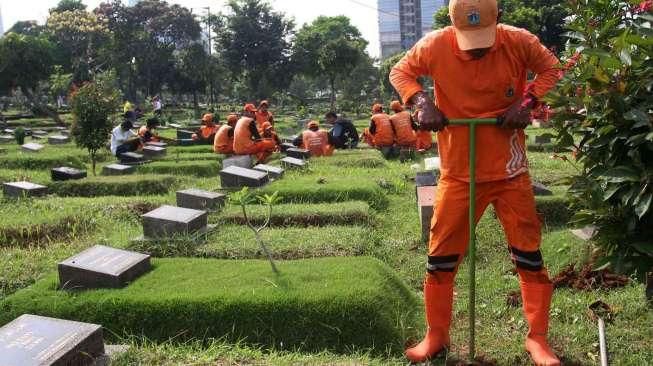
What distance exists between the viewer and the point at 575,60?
3.49 meters

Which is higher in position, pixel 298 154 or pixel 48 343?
pixel 48 343

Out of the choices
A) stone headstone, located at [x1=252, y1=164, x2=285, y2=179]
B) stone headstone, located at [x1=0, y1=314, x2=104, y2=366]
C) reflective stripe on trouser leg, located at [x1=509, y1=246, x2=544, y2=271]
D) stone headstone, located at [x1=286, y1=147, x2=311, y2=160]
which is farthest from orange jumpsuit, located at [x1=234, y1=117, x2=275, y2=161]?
reflective stripe on trouser leg, located at [x1=509, y1=246, x2=544, y2=271]

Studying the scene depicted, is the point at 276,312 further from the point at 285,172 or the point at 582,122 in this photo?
the point at 285,172

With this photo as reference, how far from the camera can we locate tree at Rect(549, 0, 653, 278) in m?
3.06

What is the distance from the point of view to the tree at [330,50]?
35.1 metres

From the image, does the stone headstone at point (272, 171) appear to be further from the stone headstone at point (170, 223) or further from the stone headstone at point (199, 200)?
the stone headstone at point (170, 223)

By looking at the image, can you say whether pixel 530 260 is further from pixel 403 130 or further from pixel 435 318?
pixel 403 130

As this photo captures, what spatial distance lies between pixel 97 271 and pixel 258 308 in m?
1.36

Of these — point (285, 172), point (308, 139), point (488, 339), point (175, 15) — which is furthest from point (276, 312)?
point (175, 15)

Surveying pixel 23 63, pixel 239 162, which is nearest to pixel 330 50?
pixel 23 63

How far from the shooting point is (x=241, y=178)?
9.17 m

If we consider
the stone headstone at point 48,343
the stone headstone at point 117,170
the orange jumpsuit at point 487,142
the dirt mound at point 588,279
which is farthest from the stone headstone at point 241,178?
the orange jumpsuit at point 487,142

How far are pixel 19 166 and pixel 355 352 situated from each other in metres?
11.5

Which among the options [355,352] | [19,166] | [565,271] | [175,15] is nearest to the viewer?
[355,352]
